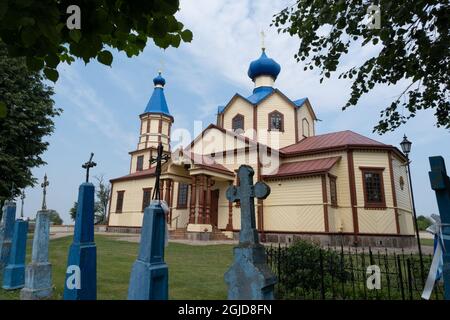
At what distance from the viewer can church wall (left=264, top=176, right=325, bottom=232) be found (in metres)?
16.8

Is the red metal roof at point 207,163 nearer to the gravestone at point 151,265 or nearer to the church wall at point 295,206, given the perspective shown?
the church wall at point 295,206

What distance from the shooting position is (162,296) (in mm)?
3662

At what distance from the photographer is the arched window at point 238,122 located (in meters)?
24.2

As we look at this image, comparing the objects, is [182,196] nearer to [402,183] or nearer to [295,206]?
[295,206]

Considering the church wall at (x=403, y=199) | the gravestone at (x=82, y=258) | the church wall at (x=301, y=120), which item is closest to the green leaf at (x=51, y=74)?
the gravestone at (x=82, y=258)

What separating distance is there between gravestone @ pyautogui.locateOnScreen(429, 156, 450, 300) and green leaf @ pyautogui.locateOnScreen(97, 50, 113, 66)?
160 inches

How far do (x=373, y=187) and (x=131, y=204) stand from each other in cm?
2016

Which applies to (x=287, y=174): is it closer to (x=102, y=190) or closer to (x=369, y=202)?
(x=369, y=202)

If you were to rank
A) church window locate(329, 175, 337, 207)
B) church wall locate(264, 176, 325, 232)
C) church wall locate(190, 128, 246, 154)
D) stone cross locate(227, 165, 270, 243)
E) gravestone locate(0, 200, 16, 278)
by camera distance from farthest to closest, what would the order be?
church wall locate(190, 128, 246, 154) → church window locate(329, 175, 337, 207) → church wall locate(264, 176, 325, 232) → gravestone locate(0, 200, 16, 278) → stone cross locate(227, 165, 270, 243)

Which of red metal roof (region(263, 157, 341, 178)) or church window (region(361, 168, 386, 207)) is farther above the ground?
red metal roof (region(263, 157, 341, 178))

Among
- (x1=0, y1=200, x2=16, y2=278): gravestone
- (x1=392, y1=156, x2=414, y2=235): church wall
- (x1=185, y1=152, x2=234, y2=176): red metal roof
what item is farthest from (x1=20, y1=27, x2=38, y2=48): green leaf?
(x1=392, y1=156, x2=414, y2=235): church wall

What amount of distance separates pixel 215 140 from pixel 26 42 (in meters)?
20.8

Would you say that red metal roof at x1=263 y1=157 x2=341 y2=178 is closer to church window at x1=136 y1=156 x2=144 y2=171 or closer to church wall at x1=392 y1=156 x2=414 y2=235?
church wall at x1=392 y1=156 x2=414 y2=235

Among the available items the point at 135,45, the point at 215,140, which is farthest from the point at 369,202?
the point at 135,45
